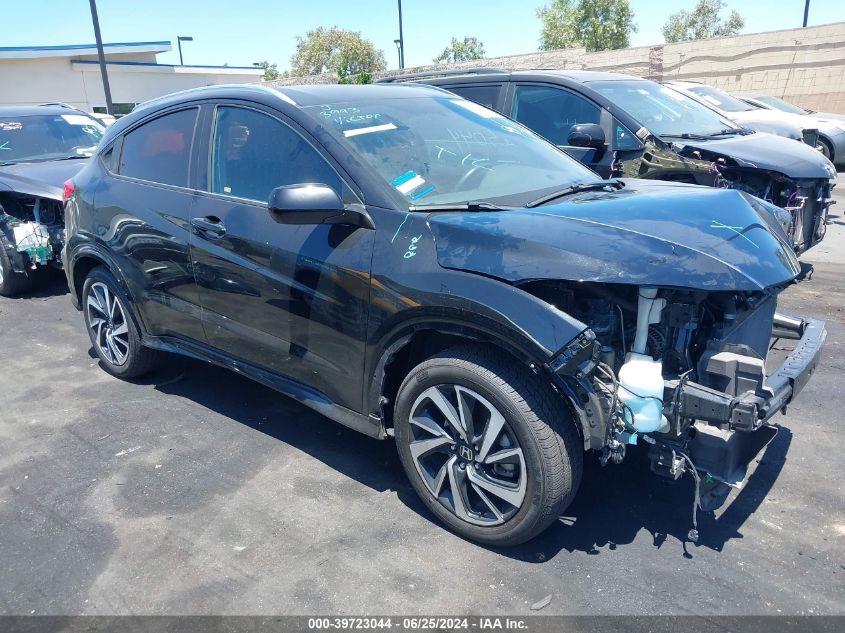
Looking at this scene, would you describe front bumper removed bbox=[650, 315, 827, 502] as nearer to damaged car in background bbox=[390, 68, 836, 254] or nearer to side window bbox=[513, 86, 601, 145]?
damaged car in background bbox=[390, 68, 836, 254]

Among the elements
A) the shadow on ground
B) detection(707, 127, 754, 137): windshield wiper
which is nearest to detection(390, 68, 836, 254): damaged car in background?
detection(707, 127, 754, 137): windshield wiper

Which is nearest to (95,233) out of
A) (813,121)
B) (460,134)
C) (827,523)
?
(460,134)

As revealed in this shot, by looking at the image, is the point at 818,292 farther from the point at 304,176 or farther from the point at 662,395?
the point at 304,176

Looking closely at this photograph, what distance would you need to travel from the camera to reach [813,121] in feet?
47.4

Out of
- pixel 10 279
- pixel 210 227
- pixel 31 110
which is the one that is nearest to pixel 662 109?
pixel 210 227

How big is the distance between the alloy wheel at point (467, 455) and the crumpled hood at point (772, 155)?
439 centimetres

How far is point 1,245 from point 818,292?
807 cm

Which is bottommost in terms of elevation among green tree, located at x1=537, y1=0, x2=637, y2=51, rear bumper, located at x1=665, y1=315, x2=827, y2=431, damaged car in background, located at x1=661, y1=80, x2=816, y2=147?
rear bumper, located at x1=665, y1=315, x2=827, y2=431

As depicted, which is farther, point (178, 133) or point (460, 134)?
point (178, 133)

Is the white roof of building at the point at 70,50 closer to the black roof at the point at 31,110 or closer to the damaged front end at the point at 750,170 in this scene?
the black roof at the point at 31,110

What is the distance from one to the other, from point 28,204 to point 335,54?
158 feet

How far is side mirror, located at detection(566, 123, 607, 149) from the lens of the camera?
19.9 ft

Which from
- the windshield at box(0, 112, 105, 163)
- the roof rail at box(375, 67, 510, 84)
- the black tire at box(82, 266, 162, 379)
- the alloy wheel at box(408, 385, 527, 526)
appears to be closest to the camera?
the alloy wheel at box(408, 385, 527, 526)

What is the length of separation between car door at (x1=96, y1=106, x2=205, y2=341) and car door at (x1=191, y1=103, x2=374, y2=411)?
0.52ft
